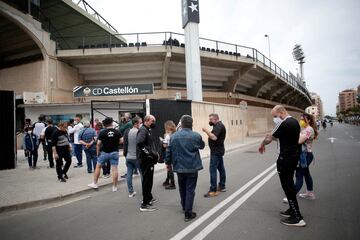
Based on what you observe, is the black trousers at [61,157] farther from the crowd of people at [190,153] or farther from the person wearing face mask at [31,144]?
the person wearing face mask at [31,144]

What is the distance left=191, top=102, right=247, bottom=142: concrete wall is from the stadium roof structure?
10.1 meters

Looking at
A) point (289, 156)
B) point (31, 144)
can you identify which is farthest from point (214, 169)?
point (31, 144)

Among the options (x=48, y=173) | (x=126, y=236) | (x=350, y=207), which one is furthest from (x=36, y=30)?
(x=350, y=207)

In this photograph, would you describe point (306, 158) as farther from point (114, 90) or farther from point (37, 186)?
point (114, 90)

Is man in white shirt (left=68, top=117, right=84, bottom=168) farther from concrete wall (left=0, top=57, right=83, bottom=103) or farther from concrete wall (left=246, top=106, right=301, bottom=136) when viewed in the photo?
concrete wall (left=246, top=106, right=301, bottom=136)

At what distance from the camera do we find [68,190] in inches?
265

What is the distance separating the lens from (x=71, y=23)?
1000 inches

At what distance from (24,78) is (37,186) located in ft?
53.6

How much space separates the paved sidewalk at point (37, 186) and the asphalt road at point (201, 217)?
28 centimetres

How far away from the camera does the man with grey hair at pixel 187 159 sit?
4547 mm

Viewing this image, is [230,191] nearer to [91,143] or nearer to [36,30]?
[91,143]

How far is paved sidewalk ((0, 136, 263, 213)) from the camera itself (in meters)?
5.88

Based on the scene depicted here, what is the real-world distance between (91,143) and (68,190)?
97.3 inches

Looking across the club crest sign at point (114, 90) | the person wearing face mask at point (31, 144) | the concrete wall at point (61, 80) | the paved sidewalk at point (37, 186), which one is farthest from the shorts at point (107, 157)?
the concrete wall at point (61, 80)
